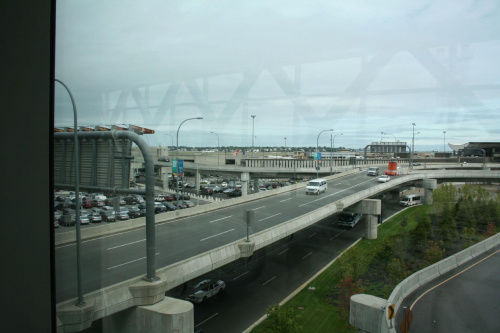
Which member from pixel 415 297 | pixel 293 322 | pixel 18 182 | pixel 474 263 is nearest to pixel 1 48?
pixel 18 182

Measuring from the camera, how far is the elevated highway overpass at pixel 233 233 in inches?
90.4

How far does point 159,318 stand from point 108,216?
125 centimetres

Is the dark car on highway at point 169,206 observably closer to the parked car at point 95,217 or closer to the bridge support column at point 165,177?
the bridge support column at point 165,177

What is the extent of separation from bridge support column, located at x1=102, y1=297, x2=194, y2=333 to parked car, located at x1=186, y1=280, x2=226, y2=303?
1.34 metres

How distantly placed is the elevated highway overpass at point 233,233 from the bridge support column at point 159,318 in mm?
88

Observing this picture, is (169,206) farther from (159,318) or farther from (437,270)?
(437,270)

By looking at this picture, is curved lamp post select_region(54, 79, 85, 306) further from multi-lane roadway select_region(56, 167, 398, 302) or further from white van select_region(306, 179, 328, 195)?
white van select_region(306, 179, 328, 195)

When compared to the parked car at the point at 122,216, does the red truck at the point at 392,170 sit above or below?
above

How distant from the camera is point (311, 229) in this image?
9453 mm

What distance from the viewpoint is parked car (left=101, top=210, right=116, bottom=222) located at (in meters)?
3.43

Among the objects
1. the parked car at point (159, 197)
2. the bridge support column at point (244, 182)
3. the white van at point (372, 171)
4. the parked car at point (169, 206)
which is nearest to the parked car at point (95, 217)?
the parked car at point (159, 197)

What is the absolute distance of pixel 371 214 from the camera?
11.5 m

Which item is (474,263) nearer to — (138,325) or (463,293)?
(463,293)

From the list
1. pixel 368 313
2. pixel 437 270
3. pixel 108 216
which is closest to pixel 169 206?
pixel 108 216
